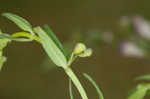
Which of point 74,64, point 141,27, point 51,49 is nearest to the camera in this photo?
point 51,49

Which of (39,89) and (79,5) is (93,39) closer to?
(39,89)

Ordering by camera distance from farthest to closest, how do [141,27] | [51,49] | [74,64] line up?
[74,64], [141,27], [51,49]

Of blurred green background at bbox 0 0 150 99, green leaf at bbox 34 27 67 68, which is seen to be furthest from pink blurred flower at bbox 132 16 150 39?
blurred green background at bbox 0 0 150 99

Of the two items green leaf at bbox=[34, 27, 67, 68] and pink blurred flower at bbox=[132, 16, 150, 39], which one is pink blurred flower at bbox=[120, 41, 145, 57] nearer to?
pink blurred flower at bbox=[132, 16, 150, 39]

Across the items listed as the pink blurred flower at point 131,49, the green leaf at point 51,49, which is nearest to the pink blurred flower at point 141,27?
the pink blurred flower at point 131,49

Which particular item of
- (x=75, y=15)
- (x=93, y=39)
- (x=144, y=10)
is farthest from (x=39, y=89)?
(x=93, y=39)

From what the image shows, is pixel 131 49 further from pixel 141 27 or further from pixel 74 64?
pixel 74 64

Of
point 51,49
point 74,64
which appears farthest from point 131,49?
point 74,64

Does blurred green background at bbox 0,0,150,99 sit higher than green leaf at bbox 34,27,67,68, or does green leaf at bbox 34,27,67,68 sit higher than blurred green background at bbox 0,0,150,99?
green leaf at bbox 34,27,67,68
